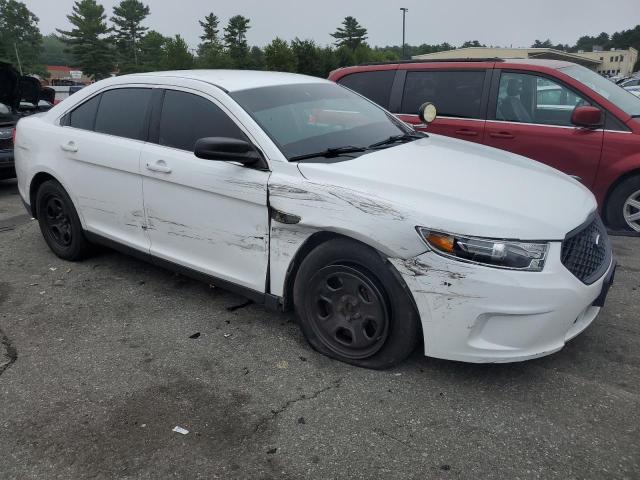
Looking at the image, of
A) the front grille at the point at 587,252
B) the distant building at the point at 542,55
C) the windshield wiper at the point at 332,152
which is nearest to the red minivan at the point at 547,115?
the distant building at the point at 542,55

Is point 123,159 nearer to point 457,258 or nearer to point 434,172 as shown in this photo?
point 434,172

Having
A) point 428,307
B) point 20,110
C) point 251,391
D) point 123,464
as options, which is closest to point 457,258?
point 428,307

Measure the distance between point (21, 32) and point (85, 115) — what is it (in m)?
86.6

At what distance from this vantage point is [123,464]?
2.38 meters

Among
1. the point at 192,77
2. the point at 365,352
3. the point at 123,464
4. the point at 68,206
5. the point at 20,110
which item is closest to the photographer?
the point at 123,464

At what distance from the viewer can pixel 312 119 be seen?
3.60 meters

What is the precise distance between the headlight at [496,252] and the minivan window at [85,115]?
10.2 ft

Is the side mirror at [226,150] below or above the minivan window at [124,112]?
below

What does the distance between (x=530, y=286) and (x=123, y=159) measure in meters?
2.87

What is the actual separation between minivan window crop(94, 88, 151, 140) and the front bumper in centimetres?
229

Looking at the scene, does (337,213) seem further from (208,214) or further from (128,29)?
(128,29)

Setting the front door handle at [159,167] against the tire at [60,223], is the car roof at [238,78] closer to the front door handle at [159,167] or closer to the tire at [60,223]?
the front door handle at [159,167]

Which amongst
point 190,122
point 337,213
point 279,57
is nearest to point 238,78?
point 190,122

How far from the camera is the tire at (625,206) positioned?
202 inches
